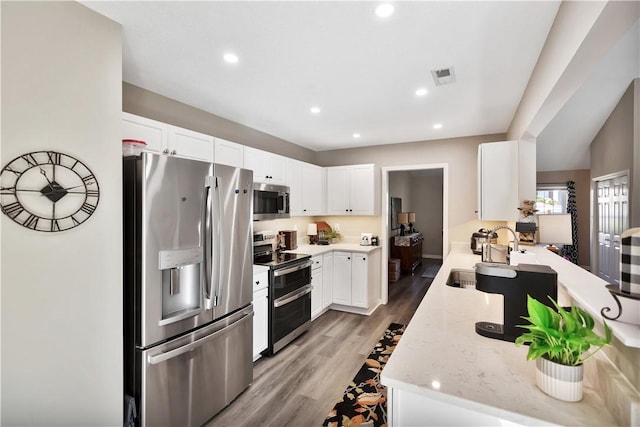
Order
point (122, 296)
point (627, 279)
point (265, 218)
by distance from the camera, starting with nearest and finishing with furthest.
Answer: point (627, 279) < point (122, 296) < point (265, 218)

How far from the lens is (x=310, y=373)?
8.79 ft

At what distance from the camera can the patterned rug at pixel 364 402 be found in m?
2.07

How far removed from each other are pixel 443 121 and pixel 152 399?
3.82 m

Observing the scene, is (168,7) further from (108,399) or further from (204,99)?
(108,399)

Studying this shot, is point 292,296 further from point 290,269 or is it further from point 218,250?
point 218,250

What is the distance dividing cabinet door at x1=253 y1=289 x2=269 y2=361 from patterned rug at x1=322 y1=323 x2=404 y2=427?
3.09ft

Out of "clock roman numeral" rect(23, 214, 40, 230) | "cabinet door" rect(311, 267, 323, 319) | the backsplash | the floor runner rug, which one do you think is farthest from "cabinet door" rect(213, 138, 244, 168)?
the floor runner rug

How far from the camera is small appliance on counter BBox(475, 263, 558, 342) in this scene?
1.24 metres

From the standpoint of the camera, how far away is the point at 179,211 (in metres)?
1.88

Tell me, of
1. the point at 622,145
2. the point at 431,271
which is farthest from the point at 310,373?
the point at 622,145

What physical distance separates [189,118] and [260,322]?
7.30ft

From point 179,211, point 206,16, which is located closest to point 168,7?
point 206,16

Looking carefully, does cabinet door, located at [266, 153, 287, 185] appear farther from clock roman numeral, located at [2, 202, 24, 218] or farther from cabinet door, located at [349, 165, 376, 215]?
clock roman numeral, located at [2, 202, 24, 218]

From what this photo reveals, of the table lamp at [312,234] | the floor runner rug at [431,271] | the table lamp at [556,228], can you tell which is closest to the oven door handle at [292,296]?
the table lamp at [312,234]
